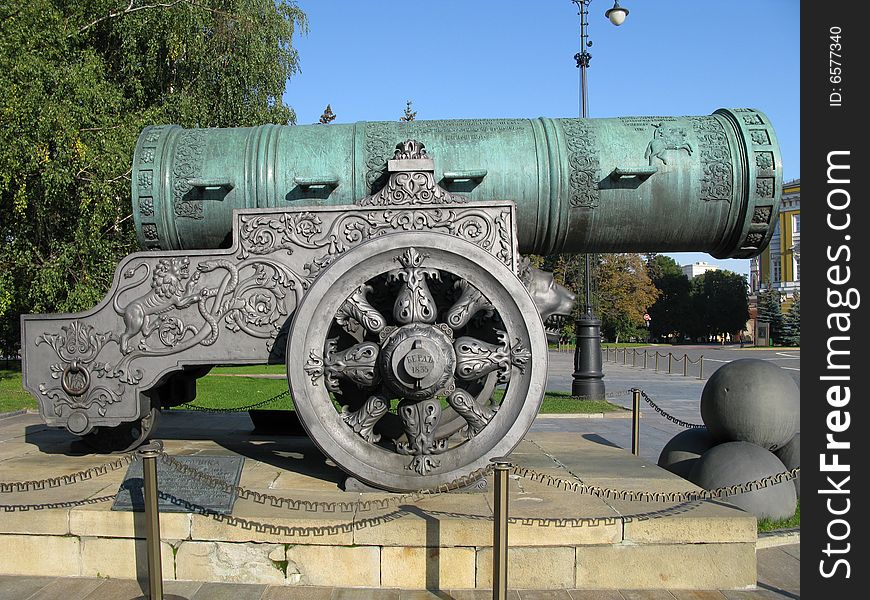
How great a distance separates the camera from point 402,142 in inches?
179

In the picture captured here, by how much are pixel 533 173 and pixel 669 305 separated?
6017 centimetres

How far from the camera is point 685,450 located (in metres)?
6.00

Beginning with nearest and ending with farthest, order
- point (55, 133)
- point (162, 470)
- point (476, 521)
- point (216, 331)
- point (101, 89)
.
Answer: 1. point (476, 521)
2. point (162, 470)
3. point (216, 331)
4. point (55, 133)
5. point (101, 89)

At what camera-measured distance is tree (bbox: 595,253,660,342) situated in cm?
4662

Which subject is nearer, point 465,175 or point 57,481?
point 57,481

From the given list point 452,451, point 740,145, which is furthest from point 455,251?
point 740,145

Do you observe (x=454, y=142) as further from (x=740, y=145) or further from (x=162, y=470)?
(x=162, y=470)

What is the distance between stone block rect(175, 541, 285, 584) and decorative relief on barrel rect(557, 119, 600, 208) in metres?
2.88

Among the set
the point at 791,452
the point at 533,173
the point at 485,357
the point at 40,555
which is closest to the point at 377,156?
the point at 533,173

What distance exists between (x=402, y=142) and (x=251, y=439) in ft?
9.95

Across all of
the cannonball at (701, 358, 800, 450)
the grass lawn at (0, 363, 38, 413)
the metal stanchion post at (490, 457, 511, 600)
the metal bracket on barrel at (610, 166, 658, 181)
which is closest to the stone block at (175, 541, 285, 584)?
the metal stanchion post at (490, 457, 511, 600)

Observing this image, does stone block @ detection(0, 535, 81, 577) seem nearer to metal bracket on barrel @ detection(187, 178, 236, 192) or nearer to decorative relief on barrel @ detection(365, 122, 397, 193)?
metal bracket on barrel @ detection(187, 178, 236, 192)

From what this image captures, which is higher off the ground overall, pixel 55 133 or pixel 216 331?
A: pixel 55 133
